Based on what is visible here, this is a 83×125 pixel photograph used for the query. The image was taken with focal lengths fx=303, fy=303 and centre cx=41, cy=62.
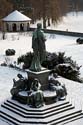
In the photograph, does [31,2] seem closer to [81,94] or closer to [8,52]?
[8,52]

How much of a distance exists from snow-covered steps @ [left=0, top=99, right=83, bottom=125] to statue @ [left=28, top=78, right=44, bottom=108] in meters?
0.23

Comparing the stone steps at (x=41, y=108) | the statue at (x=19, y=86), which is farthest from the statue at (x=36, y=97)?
the statue at (x=19, y=86)

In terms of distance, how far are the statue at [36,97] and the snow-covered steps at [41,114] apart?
0.23 meters

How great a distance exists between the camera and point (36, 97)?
1380 centimetres

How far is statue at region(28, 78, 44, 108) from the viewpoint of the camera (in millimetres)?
13809

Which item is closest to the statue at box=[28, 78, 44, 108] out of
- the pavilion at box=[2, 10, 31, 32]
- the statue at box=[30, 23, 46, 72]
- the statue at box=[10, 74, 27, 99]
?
the statue at box=[30, 23, 46, 72]

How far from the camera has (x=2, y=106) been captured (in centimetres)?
1499

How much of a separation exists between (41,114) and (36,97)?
0.80 metres

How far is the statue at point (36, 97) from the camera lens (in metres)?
13.8

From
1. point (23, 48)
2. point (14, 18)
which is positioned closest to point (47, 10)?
point (14, 18)

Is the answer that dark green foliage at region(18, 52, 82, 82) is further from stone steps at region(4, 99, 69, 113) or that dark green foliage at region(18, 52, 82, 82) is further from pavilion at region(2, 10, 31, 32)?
pavilion at region(2, 10, 31, 32)

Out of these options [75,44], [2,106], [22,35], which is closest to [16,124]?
[2,106]

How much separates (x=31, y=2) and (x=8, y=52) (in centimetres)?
2659

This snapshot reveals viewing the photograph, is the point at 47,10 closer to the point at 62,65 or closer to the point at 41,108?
the point at 62,65
